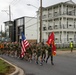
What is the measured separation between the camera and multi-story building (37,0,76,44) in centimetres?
5962

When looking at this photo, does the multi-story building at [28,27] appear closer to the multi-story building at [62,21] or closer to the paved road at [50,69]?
the multi-story building at [62,21]

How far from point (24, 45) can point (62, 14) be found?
37.2 m

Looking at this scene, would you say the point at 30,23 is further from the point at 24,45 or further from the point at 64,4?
the point at 24,45

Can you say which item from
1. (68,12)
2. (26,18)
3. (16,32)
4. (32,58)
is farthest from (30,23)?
(32,58)

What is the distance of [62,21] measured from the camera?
5966 centimetres

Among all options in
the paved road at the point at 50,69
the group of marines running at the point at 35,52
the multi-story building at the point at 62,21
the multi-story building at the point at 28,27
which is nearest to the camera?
the paved road at the point at 50,69

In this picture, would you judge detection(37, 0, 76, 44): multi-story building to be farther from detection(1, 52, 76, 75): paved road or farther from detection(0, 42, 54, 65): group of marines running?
detection(1, 52, 76, 75): paved road

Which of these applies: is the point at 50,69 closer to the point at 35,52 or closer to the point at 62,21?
the point at 35,52

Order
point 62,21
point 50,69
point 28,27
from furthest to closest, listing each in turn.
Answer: point 28,27 → point 62,21 → point 50,69

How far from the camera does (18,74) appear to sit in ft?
46.1

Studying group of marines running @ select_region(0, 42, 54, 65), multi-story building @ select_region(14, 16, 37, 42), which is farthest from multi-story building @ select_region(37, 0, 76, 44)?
group of marines running @ select_region(0, 42, 54, 65)

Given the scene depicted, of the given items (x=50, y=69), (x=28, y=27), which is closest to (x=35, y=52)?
(x=50, y=69)

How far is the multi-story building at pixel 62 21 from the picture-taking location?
5962 cm

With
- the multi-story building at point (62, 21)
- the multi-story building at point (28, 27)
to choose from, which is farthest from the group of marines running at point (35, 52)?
the multi-story building at point (28, 27)
